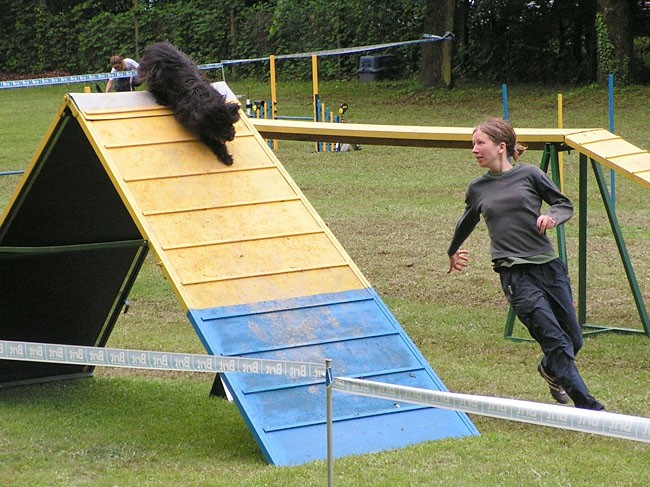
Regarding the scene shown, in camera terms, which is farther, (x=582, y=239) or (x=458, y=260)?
(x=582, y=239)

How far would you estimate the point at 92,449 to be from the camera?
5824mm

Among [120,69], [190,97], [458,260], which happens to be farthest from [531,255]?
[120,69]

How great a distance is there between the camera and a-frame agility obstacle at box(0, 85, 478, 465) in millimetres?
5516

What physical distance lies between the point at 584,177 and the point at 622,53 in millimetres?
17969

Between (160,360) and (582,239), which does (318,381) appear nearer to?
(160,360)

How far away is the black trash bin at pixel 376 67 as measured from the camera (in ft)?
101

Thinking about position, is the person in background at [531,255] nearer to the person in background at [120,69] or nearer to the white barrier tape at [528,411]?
the white barrier tape at [528,411]

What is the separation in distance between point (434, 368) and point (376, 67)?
943 inches

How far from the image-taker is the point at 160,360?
16.1 feet

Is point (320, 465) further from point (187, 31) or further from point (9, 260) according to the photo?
point (187, 31)

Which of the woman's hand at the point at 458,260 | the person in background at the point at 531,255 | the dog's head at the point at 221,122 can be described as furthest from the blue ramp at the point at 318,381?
the dog's head at the point at 221,122

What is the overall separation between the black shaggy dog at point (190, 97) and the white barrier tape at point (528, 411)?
7.84 feet

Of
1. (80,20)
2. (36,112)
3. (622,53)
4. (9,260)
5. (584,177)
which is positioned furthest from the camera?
(80,20)

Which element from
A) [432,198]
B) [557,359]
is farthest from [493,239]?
[432,198]
